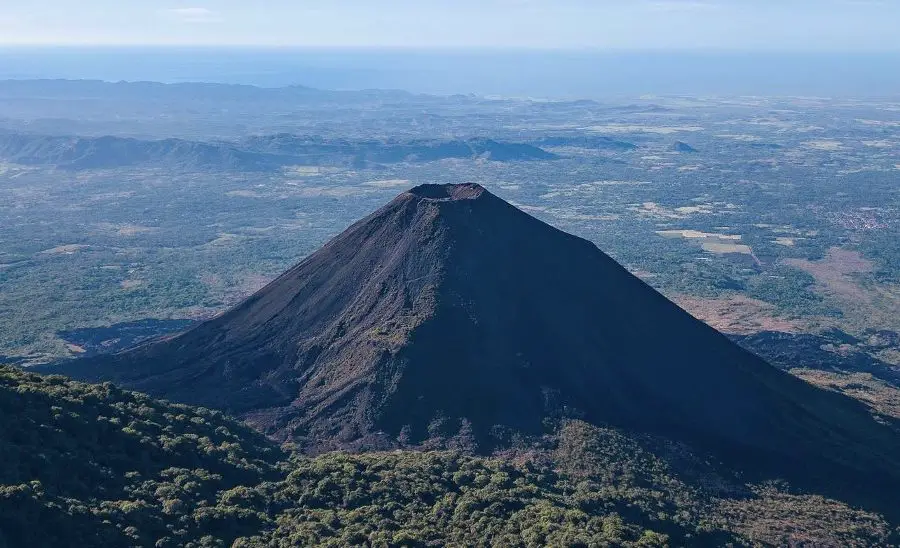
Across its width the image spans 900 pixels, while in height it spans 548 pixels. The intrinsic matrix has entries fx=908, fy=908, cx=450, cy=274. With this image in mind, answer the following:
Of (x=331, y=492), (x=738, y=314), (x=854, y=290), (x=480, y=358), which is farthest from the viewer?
(x=854, y=290)

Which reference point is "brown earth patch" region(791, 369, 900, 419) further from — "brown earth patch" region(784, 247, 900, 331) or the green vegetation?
"brown earth patch" region(784, 247, 900, 331)

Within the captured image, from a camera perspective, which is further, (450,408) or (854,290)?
(854,290)

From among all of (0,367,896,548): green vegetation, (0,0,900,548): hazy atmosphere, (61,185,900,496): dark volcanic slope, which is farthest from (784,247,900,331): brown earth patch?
(0,367,896,548): green vegetation

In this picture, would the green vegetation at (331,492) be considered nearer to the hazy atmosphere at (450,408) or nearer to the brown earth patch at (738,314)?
the hazy atmosphere at (450,408)

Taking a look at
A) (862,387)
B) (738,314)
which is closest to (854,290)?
(738,314)

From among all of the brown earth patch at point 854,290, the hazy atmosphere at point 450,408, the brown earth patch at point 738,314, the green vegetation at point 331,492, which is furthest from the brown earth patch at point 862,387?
the brown earth patch at point 854,290

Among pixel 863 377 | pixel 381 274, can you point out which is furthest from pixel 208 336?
pixel 863 377

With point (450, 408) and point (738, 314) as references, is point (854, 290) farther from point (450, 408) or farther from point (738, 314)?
point (450, 408)
